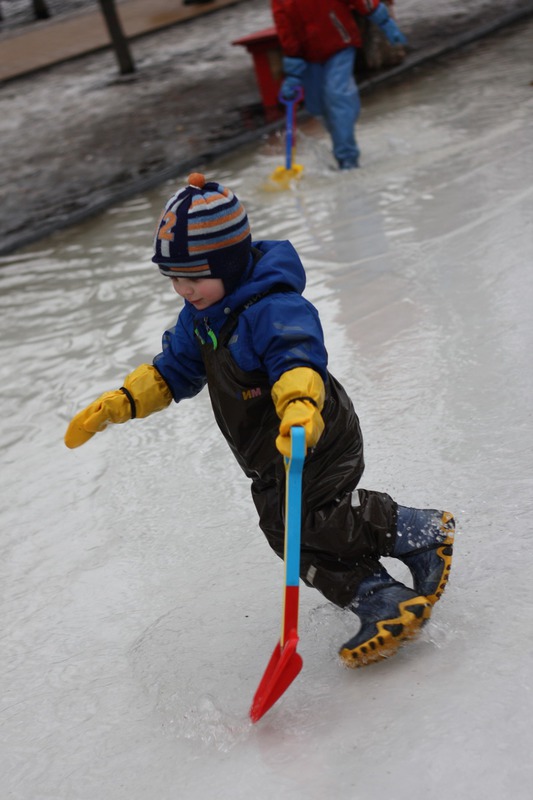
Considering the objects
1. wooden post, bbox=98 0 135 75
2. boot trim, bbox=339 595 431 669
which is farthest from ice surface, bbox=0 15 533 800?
wooden post, bbox=98 0 135 75

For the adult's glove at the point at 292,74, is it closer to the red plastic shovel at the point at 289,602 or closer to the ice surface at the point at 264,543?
the ice surface at the point at 264,543

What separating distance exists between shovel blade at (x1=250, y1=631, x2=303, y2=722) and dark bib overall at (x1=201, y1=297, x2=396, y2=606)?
26cm

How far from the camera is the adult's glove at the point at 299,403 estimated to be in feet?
6.81

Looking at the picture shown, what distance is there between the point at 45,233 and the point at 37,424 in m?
3.07

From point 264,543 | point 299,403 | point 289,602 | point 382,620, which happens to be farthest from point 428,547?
point 264,543

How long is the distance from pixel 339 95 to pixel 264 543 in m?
4.13

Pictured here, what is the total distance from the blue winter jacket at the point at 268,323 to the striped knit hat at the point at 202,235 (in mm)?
66

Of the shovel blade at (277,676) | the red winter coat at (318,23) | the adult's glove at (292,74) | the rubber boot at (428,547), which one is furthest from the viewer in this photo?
the adult's glove at (292,74)

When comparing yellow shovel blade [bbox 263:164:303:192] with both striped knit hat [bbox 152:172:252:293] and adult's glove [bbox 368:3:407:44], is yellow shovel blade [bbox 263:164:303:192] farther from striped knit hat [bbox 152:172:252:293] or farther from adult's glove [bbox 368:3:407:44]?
striped knit hat [bbox 152:172:252:293]

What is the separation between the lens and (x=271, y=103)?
899 centimetres

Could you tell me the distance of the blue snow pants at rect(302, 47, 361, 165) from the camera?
21.0ft

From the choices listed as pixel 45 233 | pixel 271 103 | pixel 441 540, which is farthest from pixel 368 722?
pixel 271 103

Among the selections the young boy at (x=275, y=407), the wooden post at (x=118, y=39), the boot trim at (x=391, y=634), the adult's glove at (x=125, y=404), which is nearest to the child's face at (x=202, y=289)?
the young boy at (x=275, y=407)

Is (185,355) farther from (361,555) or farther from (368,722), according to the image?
(368,722)
